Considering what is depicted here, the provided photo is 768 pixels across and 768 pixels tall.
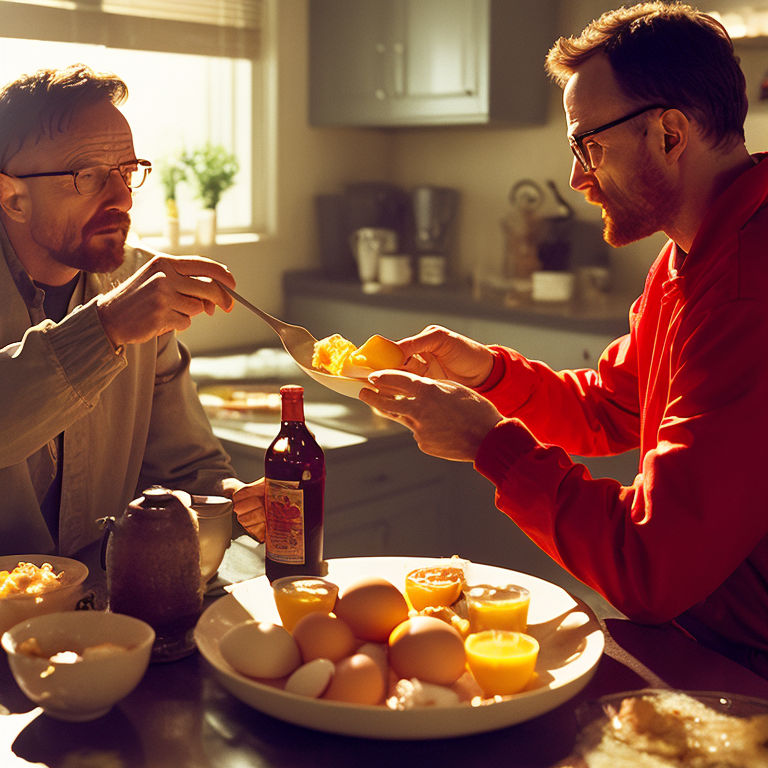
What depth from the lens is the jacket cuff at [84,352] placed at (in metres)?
1.28

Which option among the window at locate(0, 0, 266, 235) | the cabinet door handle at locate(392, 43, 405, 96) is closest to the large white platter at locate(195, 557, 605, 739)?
the window at locate(0, 0, 266, 235)

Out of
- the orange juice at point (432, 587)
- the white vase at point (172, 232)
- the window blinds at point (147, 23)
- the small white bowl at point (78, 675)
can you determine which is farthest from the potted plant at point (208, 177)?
the small white bowl at point (78, 675)

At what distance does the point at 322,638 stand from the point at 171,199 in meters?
2.85

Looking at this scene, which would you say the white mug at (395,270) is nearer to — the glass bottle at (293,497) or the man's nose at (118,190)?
the man's nose at (118,190)

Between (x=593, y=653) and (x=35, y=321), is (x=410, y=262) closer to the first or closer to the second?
(x=35, y=321)

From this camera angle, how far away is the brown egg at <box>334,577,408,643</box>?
1.04 metres

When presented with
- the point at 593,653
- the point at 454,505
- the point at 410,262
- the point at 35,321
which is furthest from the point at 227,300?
the point at 410,262

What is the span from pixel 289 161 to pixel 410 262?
648 millimetres

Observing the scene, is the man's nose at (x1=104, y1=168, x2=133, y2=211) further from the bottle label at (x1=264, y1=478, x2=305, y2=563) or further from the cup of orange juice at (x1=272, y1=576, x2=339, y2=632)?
the cup of orange juice at (x1=272, y1=576, x2=339, y2=632)

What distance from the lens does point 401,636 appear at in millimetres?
981

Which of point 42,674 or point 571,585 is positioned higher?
point 42,674

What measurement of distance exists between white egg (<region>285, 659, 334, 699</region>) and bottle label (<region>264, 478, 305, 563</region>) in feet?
0.94

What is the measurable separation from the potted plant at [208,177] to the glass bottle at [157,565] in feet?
8.90

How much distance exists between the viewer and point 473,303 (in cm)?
340
